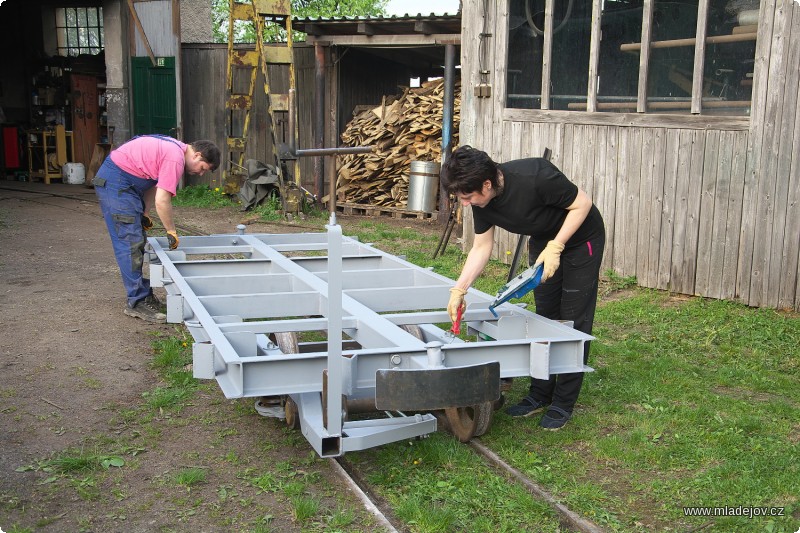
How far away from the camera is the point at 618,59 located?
27.5 ft

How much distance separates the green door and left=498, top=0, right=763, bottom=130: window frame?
8.83 metres

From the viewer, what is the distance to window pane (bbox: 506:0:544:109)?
9.16m

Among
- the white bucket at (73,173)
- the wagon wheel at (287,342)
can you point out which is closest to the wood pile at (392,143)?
the white bucket at (73,173)

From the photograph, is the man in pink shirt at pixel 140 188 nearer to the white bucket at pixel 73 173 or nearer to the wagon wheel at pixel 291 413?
the wagon wheel at pixel 291 413

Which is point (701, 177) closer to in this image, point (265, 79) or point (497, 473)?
point (497, 473)

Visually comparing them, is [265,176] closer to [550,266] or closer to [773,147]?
[773,147]

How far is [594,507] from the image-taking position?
379 centimetres

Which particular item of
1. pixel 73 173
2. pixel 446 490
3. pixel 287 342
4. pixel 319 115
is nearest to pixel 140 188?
pixel 287 342

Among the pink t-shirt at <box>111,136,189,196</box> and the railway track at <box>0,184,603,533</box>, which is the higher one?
the pink t-shirt at <box>111,136,189,196</box>

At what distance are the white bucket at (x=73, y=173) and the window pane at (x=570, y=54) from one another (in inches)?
497

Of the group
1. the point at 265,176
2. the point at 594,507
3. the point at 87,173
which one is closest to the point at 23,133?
the point at 87,173

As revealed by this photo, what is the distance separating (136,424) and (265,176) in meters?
9.65

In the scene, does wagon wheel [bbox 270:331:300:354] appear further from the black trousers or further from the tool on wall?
the tool on wall

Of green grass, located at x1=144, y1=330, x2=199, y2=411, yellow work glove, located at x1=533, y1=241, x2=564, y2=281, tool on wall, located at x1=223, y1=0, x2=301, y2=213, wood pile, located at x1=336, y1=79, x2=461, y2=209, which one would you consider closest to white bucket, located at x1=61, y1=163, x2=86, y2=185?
tool on wall, located at x1=223, y1=0, x2=301, y2=213
